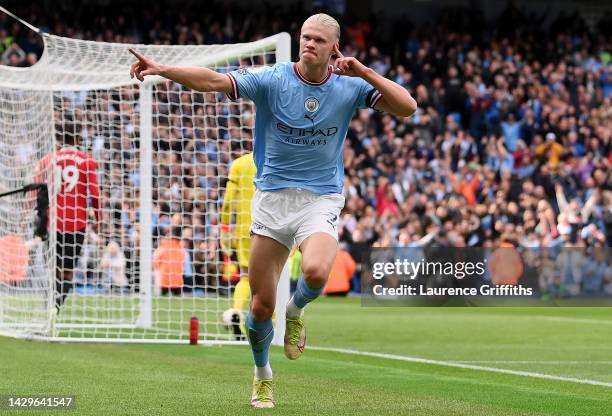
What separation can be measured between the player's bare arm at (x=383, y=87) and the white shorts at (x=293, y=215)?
71 cm

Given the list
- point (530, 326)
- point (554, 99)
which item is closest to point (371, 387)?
point (530, 326)

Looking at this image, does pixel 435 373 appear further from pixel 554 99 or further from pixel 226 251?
pixel 554 99

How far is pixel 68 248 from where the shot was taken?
44.4ft

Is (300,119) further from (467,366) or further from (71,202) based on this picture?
(71,202)

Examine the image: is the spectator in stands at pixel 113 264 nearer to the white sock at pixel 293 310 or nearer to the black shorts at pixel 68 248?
the black shorts at pixel 68 248

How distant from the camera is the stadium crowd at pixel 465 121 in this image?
2567 cm

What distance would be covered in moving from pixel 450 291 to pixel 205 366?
11.1 m

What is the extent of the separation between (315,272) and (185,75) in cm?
141

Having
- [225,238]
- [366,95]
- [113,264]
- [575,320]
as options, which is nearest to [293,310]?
[366,95]

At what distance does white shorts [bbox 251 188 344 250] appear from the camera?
7.37 m

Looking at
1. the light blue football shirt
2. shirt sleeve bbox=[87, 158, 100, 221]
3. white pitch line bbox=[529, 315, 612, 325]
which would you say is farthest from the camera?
white pitch line bbox=[529, 315, 612, 325]

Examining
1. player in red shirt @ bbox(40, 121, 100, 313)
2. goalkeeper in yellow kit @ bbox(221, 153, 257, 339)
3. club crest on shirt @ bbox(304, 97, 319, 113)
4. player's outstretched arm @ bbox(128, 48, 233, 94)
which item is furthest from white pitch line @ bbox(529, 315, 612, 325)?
player's outstretched arm @ bbox(128, 48, 233, 94)

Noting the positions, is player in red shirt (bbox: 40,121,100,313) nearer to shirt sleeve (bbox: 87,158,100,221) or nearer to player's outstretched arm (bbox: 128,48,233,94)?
shirt sleeve (bbox: 87,158,100,221)

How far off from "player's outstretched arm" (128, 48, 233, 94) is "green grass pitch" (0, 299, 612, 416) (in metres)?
1.91
